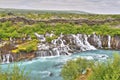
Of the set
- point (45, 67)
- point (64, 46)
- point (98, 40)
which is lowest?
point (45, 67)

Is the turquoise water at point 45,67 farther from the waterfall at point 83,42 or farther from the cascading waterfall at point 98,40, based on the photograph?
the cascading waterfall at point 98,40

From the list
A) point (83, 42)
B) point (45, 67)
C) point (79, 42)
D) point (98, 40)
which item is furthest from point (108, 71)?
point (98, 40)

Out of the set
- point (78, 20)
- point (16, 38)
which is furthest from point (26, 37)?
point (78, 20)

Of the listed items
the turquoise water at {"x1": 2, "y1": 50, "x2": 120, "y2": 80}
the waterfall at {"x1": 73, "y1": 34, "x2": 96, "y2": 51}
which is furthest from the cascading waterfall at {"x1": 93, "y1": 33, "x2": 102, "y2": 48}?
the turquoise water at {"x1": 2, "y1": 50, "x2": 120, "y2": 80}

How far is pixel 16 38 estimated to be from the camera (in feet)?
456

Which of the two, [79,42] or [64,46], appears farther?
[79,42]

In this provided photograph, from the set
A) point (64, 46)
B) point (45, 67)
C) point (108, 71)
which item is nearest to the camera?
point (108, 71)

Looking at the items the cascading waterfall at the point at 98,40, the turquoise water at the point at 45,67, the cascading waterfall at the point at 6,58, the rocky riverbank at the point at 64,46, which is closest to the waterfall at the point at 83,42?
the rocky riverbank at the point at 64,46

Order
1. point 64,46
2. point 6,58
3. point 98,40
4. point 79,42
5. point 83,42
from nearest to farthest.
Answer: point 6,58
point 64,46
point 79,42
point 83,42
point 98,40

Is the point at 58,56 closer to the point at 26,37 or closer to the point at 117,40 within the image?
the point at 26,37

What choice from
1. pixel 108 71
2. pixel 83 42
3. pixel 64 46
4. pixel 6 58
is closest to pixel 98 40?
pixel 83 42

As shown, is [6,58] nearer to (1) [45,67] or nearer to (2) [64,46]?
(1) [45,67]

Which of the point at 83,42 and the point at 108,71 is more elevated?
the point at 108,71

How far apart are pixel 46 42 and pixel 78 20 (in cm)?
6318
